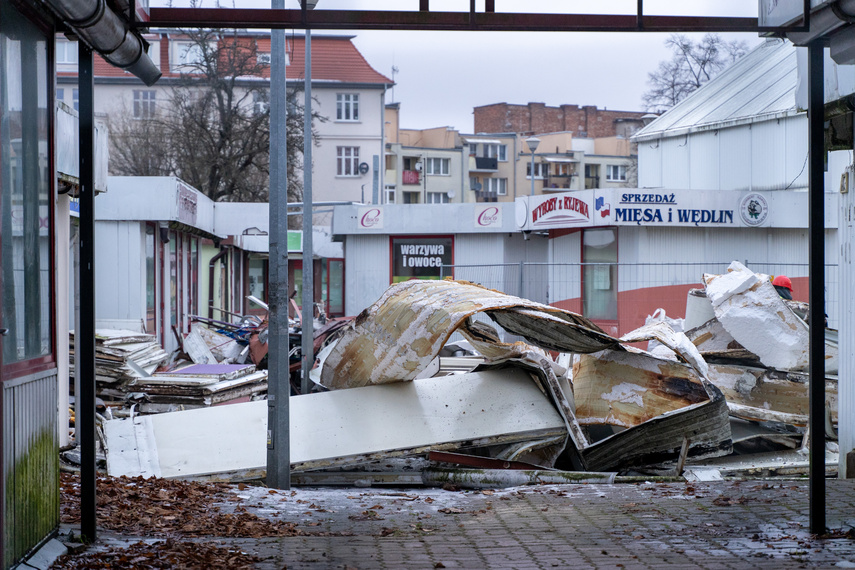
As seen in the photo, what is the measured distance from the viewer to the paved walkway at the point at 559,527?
5305 millimetres

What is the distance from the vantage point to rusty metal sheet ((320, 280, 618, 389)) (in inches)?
372

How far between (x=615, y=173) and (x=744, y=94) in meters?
58.6

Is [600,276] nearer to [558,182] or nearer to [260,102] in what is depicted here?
[260,102]

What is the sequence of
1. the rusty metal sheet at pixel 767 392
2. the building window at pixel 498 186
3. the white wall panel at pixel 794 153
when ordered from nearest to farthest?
the rusty metal sheet at pixel 767 392, the white wall panel at pixel 794 153, the building window at pixel 498 186

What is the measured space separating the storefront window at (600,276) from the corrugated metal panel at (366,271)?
284 inches

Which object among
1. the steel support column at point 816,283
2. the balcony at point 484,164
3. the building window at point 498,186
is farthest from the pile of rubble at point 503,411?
the building window at point 498,186

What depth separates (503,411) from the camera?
9414 millimetres

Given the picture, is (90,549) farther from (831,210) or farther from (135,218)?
(831,210)

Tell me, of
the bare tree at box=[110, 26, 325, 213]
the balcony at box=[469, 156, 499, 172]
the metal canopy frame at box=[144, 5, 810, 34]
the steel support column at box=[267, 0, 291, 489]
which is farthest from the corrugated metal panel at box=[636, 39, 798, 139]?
the balcony at box=[469, 156, 499, 172]

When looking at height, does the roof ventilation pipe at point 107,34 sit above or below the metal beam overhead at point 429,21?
below

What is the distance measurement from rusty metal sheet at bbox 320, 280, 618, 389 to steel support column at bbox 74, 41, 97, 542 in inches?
180

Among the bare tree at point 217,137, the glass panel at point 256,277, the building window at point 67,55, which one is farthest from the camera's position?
the building window at point 67,55

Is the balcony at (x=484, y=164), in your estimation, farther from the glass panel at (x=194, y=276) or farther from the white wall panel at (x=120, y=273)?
the white wall panel at (x=120, y=273)

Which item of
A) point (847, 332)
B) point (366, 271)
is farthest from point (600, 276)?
point (847, 332)
